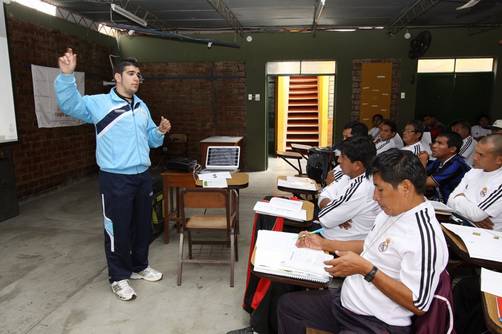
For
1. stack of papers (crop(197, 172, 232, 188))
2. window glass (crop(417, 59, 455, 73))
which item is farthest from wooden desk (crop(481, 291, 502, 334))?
window glass (crop(417, 59, 455, 73))

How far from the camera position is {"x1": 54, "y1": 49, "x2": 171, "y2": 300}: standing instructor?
2.62 m

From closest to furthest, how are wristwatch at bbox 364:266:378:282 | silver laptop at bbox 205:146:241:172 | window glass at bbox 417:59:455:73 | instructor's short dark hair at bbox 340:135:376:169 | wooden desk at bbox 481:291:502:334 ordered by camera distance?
wooden desk at bbox 481:291:502:334
wristwatch at bbox 364:266:378:282
instructor's short dark hair at bbox 340:135:376:169
silver laptop at bbox 205:146:241:172
window glass at bbox 417:59:455:73

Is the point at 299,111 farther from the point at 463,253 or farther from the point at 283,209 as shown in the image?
the point at 463,253

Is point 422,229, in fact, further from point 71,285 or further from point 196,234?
point 196,234

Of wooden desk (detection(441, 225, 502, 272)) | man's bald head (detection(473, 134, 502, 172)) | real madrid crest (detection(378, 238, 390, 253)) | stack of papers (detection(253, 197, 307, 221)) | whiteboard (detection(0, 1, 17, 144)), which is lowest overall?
wooden desk (detection(441, 225, 502, 272))

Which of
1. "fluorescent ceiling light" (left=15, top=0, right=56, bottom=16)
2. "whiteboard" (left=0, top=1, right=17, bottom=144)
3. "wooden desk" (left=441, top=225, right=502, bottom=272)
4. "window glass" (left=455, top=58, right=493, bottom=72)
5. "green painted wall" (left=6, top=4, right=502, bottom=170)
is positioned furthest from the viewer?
"window glass" (left=455, top=58, right=493, bottom=72)

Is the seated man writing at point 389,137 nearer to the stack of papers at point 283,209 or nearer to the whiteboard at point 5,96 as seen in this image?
the stack of papers at point 283,209

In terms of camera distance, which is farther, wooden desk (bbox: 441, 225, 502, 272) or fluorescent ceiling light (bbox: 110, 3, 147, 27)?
fluorescent ceiling light (bbox: 110, 3, 147, 27)

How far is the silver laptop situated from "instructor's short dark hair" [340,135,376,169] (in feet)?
6.45

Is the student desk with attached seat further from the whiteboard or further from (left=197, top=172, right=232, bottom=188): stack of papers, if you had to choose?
the whiteboard

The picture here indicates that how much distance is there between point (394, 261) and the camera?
136 centimetres

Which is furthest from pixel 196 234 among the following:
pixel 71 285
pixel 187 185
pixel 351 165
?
pixel 351 165

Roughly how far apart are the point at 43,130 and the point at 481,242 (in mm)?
6025

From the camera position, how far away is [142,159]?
2.74m
